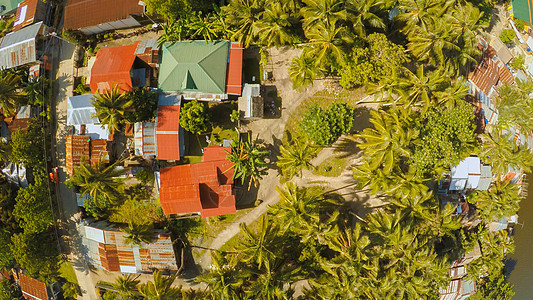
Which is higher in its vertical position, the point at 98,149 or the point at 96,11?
the point at 96,11

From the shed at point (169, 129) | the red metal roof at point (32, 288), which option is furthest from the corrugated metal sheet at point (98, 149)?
the red metal roof at point (32, 288)

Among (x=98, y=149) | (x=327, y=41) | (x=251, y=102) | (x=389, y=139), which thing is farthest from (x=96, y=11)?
(x=389, y=139)

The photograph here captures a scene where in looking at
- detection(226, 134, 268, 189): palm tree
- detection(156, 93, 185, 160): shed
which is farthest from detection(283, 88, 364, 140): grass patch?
detection(156, 93, 185, 160): shed

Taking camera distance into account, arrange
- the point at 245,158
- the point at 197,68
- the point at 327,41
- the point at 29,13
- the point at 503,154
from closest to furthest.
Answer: the point at 327,41 < the point at 245,158 < the point at 197,68 < the point at 503,154 < the point at 29,13

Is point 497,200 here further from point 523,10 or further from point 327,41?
point 327,41

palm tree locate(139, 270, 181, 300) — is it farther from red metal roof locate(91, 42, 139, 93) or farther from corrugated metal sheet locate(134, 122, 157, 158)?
red metal roof locate(91, 42, 139, 93)

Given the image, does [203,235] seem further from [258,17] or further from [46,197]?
[258,17]
